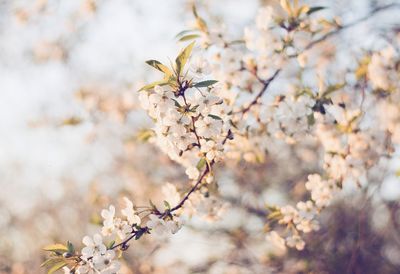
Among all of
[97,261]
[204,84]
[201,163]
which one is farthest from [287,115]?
[97,261]

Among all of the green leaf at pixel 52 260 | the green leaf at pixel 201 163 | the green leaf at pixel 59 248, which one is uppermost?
the green leaf at pixel 201 163

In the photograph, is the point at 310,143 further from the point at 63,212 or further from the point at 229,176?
the point at 63,212

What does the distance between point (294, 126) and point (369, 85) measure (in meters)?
0.96

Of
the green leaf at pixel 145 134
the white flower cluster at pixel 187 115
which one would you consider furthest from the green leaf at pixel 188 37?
the white flower cluster at pixel 187 115

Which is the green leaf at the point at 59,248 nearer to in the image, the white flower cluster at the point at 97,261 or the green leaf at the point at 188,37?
the white flower cluster at the point at 97,261

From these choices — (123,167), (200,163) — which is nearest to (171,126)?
(200,163)

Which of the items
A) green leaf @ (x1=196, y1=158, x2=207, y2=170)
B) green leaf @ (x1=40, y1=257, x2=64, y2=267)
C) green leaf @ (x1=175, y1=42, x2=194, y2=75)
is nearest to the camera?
green leaf @ (x1=175, y1=42, x2=194, y2=75)

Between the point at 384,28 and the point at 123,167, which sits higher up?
the point at 123,167

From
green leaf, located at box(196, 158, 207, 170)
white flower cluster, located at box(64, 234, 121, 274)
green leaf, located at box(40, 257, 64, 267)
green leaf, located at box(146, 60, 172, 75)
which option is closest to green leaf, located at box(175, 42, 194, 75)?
green leaf, located at box(146, 60, 172, 75)

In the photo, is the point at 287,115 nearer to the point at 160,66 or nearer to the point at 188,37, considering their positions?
the point at 188,37

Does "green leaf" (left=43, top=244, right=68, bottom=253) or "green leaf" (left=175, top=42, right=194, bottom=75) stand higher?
"green leaf" (left=175, top=42, right=194, bottom=75)

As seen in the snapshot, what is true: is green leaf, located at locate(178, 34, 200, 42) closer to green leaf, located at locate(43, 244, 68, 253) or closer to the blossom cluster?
the blossom cluster

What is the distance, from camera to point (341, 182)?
2514mm

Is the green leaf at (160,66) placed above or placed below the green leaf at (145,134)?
below
